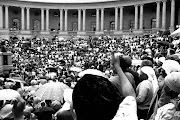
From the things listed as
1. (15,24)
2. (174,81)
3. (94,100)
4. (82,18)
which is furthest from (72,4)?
(94,100)

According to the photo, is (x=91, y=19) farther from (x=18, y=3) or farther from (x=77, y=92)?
(x=77, y=92)

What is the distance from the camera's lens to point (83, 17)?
71.1 metres

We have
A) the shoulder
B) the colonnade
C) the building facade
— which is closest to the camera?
the shoulder

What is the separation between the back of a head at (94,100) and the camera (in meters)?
2.82

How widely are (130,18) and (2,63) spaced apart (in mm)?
47470

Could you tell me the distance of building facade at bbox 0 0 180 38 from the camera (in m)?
63.6

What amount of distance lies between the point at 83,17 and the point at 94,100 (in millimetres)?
69080

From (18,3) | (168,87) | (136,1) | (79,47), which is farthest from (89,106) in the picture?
(18,3)

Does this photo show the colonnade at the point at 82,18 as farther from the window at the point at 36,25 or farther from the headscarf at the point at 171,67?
the headscarf at the point at 171,67

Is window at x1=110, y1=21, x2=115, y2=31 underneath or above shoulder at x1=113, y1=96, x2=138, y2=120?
above

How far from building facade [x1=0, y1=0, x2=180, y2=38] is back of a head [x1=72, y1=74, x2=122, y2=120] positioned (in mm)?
58973

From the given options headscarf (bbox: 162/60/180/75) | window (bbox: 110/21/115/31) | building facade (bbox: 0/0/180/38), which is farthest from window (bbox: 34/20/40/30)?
headscarf (bbox: 162/60/180/75)

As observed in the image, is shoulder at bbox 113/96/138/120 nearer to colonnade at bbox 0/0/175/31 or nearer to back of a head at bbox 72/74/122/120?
back of a head at bbox 72/74/122/120

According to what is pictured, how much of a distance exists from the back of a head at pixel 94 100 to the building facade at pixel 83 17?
59.0 metres
